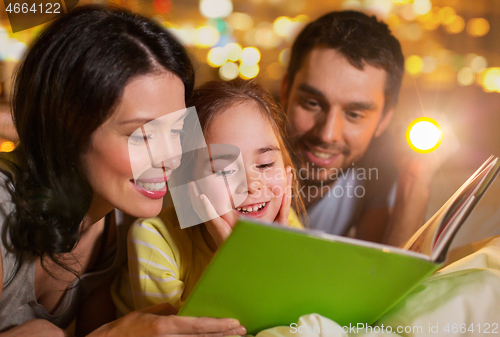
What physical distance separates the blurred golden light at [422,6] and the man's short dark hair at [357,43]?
155 millimetres

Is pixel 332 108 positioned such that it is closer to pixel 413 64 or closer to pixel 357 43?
pixel 357 43

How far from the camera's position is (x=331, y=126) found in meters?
0.88

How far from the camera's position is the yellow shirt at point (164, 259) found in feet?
2.21

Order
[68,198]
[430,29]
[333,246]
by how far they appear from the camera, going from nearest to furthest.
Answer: [333,246], [68,198], [430,29]

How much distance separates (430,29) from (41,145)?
40.3 inches

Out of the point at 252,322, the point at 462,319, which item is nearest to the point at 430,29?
the point at 462,319

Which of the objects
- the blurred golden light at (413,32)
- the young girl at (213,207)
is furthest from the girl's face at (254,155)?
the blurred golden light at (413,32)

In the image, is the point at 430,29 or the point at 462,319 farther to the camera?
the point at 430,29

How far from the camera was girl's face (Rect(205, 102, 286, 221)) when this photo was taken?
69 cm

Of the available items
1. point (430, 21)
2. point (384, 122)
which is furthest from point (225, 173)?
point (430, 21)

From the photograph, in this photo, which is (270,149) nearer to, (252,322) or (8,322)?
(252,322)

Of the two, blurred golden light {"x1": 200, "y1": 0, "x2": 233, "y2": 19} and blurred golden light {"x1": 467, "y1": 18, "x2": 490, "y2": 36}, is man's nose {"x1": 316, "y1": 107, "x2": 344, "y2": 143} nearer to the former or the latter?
blurred golden light {"x1": 200, "y1": 0, "x2": 233, "y2": 19}

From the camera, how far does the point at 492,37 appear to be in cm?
111

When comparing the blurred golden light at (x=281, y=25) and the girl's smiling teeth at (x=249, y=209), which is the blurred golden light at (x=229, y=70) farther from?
the girl's smiling teeth at (x=249, y=209)
